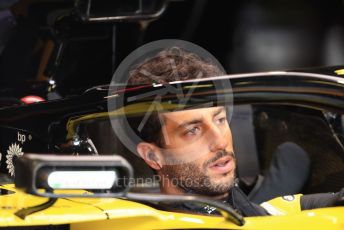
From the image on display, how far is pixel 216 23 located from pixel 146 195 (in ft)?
14.7

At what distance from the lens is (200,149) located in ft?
7.44

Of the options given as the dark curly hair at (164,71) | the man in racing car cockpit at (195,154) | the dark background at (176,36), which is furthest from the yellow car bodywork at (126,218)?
the dark background at (176,36)

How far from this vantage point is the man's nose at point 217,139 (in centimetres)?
227

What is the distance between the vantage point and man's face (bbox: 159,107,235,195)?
2262 mm

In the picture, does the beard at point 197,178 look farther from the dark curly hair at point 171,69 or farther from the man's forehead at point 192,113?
the dark curly hair at point 171,69

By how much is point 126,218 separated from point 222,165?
47cm

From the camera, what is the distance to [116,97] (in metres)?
2.18

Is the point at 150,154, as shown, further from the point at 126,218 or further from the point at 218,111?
the point at 126,218

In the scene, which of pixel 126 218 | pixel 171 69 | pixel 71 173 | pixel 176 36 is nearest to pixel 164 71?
pixel 171 69

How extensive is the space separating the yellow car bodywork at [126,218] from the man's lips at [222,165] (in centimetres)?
35

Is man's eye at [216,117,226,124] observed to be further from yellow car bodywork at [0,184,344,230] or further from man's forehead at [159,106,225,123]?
yellow car bodywork at [0,184,344,230]

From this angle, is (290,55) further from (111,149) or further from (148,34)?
(111,149)

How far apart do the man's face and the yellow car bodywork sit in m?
0.36

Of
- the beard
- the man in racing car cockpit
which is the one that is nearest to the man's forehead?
the man in racing car cockpit
